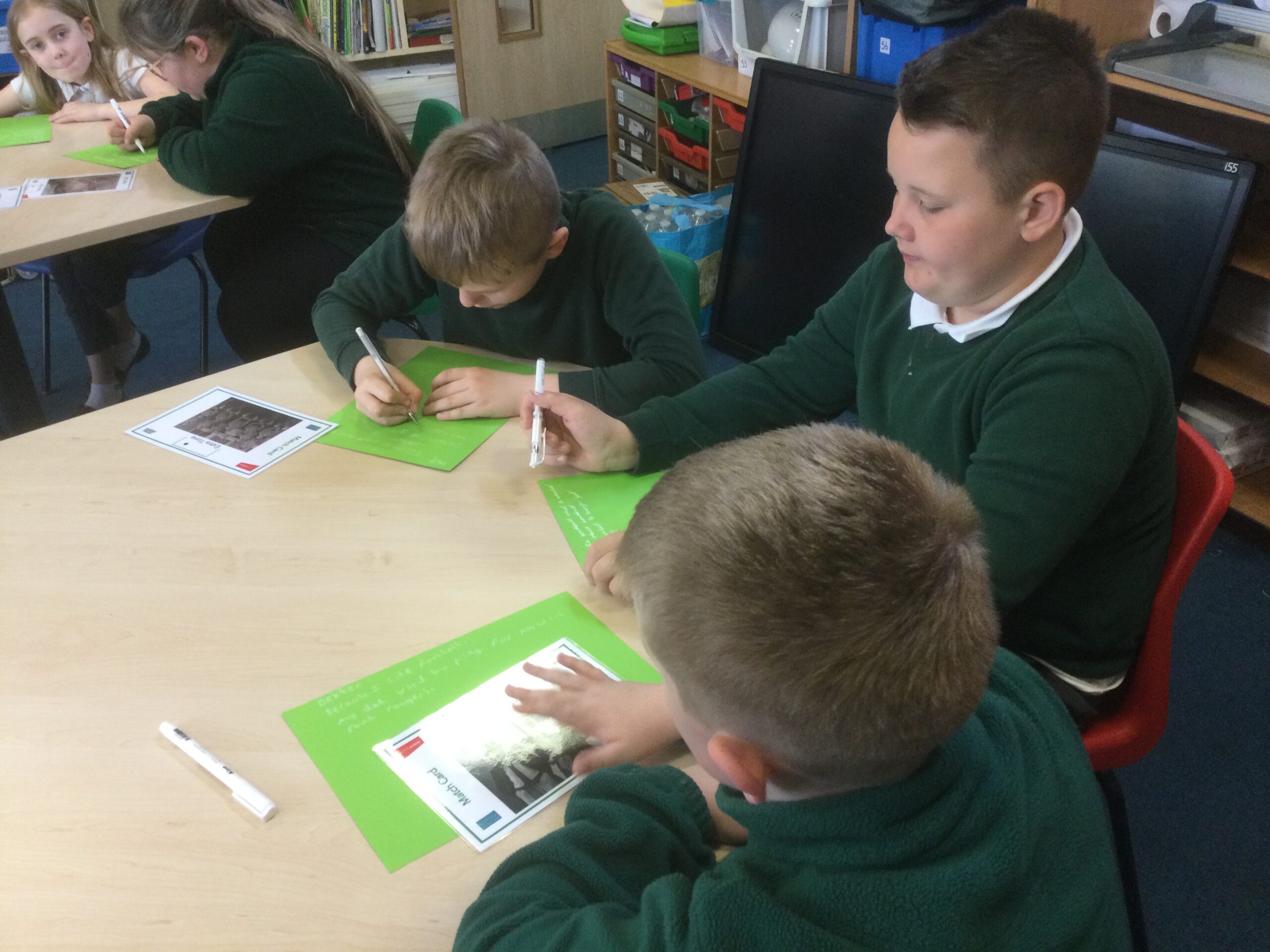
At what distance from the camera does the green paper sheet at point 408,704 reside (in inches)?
29.0

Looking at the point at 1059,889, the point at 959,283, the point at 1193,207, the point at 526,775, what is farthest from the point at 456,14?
the point at 1059,889

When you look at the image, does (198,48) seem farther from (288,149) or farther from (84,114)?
(84,114)

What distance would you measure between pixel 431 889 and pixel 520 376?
29.1 inches

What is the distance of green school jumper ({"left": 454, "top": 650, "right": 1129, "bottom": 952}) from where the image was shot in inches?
21.0

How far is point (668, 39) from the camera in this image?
2.97m

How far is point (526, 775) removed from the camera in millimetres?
777

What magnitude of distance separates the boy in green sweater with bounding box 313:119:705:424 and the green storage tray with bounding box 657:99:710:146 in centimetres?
158

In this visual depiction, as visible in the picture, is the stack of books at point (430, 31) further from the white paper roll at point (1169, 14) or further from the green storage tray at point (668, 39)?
the white paper roll at point (1169, 14)

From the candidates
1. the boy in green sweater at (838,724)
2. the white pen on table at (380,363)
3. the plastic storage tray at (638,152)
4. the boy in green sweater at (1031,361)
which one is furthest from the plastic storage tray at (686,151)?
the boy in green sweater at (838,724)

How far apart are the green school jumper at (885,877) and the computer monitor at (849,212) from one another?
1362 millimetres

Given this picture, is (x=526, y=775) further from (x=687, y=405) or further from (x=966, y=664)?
(x=687, y=405)

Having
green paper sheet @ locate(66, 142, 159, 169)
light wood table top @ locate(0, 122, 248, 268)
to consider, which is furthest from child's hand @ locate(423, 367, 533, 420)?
green paper sheet @ locate(66, 142, 159, 169)

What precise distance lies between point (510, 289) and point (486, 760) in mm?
811

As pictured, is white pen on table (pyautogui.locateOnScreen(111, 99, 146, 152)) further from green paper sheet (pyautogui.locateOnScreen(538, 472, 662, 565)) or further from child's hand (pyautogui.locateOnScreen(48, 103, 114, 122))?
green paper sheet (pyautogui.locateOnScreen(538, 472, 662, 565))
